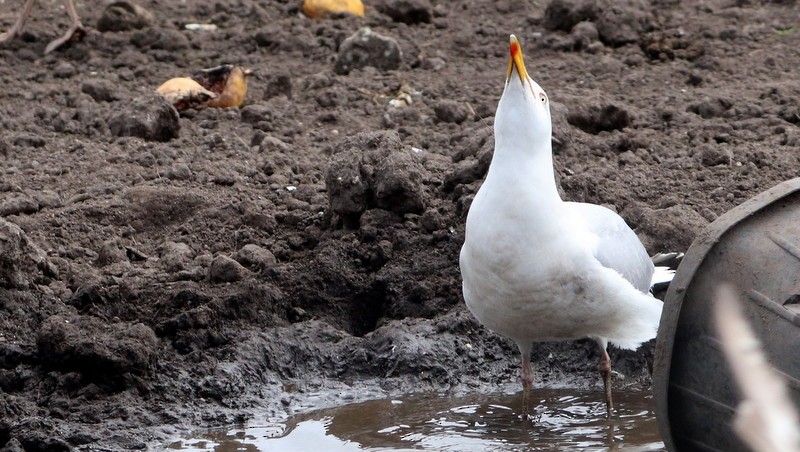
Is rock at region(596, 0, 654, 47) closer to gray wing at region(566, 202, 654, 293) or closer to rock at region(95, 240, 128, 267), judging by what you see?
gray wing at region(566, 202, 654, 293)

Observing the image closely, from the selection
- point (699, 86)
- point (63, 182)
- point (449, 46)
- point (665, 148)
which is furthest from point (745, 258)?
point (449, 46)

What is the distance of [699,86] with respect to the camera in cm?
844

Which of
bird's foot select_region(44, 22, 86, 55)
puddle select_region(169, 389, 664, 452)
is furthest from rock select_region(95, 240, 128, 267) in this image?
bird's foot select_region(44, 22, 86, 55)

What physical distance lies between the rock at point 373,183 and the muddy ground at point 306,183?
1 cm

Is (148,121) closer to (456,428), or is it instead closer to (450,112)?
(450,112)

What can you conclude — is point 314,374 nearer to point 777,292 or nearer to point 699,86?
point 777,292

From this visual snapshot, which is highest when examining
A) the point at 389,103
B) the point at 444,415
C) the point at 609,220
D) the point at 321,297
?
the point at 389,103

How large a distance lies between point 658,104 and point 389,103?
1.90m

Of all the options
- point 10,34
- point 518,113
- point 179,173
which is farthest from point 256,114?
point 518,113

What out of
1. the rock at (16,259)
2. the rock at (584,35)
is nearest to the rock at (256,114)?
the rock at (16,259)

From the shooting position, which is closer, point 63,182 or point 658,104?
point 63,182

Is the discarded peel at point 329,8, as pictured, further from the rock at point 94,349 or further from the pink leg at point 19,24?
the rock at point 94,349

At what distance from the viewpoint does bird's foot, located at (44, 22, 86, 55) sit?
29.3 feet

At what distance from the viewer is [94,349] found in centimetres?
485
